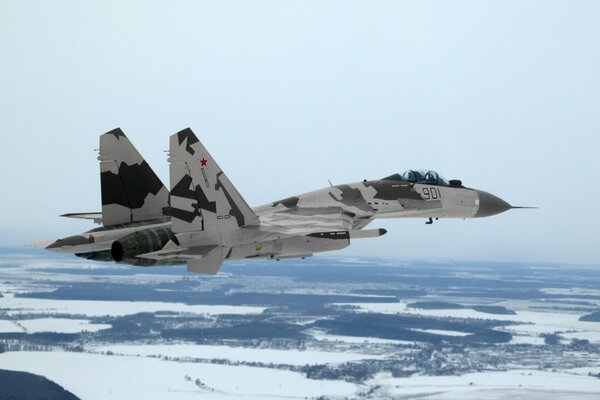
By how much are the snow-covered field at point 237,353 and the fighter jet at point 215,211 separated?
145 meters

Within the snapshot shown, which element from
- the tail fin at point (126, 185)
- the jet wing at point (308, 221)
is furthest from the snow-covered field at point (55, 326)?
the jet wing at point (308, 221)

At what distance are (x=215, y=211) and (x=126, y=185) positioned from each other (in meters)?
6.60

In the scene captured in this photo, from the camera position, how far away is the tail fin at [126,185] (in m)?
25.5

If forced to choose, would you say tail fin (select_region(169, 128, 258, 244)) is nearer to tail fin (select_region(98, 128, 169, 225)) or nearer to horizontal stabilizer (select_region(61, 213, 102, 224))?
tail fin (select_region(98, 128, 169, 225))

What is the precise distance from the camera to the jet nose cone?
1214 inches

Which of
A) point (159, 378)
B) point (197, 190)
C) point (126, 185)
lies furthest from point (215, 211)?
point (159, 378)

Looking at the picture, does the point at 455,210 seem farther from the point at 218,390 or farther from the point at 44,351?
the point at 44,351

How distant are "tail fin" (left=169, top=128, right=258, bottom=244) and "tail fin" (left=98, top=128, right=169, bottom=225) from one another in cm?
594

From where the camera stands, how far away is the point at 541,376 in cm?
17062

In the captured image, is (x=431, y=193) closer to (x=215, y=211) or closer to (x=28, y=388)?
(x=215, y=211)

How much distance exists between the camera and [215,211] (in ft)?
66.6

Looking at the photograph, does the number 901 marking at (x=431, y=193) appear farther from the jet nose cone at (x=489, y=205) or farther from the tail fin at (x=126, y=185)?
the tail fin at (x=126, y=185)

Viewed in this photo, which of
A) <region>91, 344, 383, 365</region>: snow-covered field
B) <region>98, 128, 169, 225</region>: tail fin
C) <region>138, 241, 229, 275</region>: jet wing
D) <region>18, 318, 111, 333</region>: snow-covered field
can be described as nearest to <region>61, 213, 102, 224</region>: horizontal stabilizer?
<region>98, 128, 169, 225</region>: tail fin

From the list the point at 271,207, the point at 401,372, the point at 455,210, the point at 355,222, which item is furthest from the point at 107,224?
the point at 401,372
